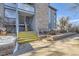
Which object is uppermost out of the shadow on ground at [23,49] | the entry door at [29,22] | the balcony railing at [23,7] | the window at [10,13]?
the balcony railing at [23,7]

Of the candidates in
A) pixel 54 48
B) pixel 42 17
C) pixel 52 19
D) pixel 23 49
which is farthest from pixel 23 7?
pixel 54 48

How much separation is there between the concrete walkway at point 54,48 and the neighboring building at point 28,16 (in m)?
0.18

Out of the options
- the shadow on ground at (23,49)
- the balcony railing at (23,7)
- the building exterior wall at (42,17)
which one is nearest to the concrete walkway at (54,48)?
the shadow on ground at (23,49)

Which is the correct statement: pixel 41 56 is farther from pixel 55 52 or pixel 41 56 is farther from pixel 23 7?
pixel 23 7

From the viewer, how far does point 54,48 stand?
7.24ft

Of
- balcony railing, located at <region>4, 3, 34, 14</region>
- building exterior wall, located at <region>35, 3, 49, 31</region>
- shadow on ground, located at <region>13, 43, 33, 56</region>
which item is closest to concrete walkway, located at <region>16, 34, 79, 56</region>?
shadow on ground, located at <region>13, 43, 33, 56</region>

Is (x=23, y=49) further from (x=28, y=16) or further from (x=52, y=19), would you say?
(x=52, y=19)

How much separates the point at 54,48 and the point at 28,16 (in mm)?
518

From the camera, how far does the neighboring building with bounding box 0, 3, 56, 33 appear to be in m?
2.17

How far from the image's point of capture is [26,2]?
86.7 inches

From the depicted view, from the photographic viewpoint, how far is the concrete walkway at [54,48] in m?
2.18

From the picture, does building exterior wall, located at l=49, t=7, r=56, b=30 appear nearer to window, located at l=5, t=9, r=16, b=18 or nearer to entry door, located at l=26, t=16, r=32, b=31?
entry door, located at l=26, t=16, r=32, b=31

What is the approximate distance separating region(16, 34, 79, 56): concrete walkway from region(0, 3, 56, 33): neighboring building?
0.59 ft

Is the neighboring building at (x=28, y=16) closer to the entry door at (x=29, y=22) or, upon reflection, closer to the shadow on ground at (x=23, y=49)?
the entry door at (x=29, y=22)
